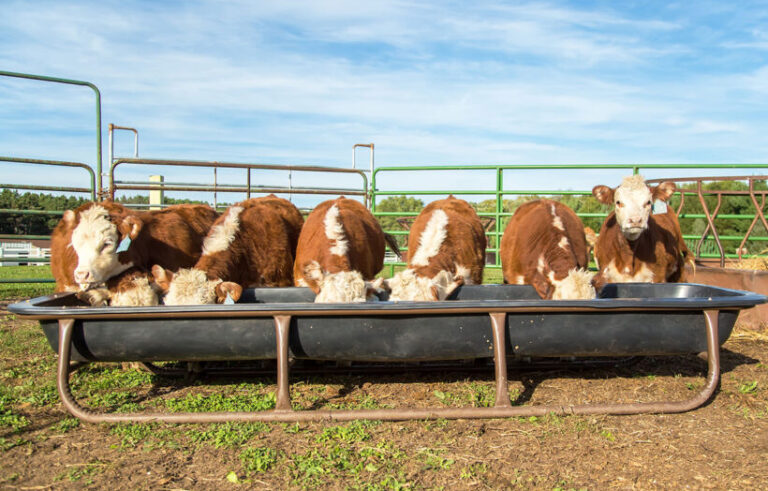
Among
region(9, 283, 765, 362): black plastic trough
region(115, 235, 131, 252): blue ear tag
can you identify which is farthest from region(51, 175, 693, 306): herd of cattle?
region(9, 283, 765, 362): black plastic trough

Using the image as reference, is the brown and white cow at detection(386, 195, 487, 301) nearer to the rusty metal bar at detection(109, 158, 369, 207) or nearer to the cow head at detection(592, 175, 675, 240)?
the cow head at detection(592, 175, 675, 240)

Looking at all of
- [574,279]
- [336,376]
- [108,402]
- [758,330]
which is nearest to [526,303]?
[574,279]

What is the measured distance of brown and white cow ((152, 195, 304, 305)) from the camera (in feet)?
14.5

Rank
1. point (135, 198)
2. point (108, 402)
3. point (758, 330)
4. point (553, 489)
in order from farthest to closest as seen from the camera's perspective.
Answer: point (135, 198) → point (758, 330) → point (108, 402) → point (553, 489)

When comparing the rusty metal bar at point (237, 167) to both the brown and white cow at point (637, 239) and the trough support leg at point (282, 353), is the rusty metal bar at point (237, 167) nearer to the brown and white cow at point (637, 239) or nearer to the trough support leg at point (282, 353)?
the brown and white cow at point (637, 239)

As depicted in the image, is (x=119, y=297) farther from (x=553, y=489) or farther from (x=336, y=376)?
(x=553, y=489)

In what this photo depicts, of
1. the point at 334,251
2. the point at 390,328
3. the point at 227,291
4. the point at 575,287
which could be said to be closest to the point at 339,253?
the point at 334,251

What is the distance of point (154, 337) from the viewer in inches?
144

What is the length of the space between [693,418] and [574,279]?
1.41 metres

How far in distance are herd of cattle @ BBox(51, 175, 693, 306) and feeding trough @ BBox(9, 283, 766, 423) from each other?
2.04 ft

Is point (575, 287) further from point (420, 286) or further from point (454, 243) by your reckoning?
point (454, 243)

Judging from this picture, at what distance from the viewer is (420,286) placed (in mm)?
4605

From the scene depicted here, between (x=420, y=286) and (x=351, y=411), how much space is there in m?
1.36

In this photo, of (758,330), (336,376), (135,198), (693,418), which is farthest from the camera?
(135,198)
